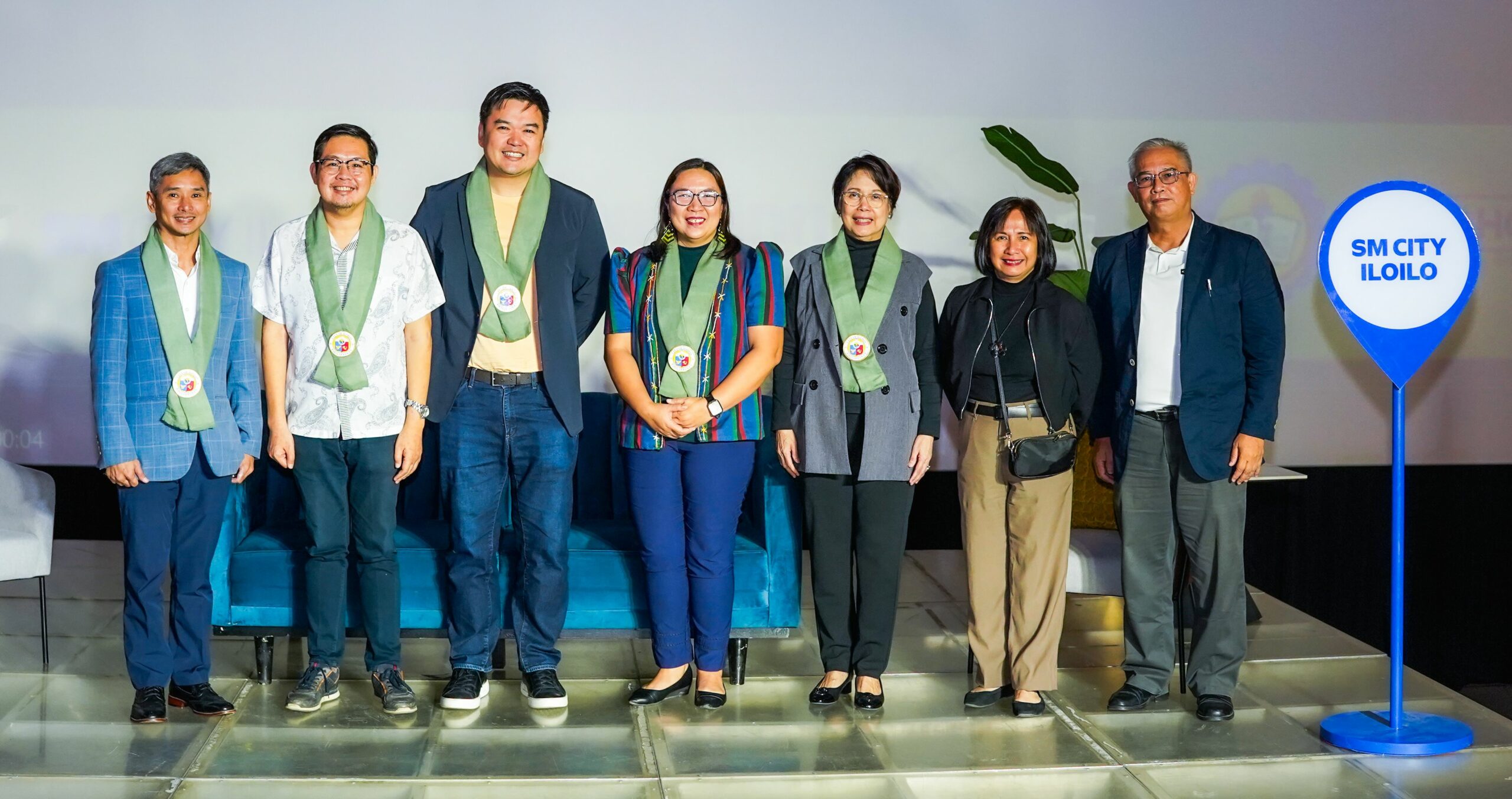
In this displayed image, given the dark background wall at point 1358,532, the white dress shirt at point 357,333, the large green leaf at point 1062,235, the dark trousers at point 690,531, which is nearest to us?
the white dress shirt at point 357,333

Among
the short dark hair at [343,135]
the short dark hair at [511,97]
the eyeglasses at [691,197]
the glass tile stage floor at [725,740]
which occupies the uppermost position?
the short dark hair at [511,97]

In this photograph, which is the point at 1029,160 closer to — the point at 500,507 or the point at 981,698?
the point at 981,698

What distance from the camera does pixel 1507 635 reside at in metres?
4.94

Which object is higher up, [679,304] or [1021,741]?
[679,304]

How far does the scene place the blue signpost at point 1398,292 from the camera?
3.12 metres

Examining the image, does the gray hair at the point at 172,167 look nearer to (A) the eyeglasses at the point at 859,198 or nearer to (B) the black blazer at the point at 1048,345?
(A) the eyeglasses at the point at 859,198

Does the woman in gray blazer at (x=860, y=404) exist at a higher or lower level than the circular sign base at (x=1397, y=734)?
higher

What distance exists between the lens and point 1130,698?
3.41 meters

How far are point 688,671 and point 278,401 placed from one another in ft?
4.09

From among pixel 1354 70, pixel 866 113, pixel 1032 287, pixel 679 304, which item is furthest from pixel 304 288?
pixel 1354 70

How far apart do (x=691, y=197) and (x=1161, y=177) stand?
1.16 m

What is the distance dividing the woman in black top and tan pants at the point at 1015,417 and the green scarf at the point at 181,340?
1.81 m

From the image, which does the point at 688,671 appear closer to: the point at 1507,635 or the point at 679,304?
the point at 679,304

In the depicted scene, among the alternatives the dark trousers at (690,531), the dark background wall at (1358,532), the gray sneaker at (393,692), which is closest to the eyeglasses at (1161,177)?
the dark trousers at (690,531)
